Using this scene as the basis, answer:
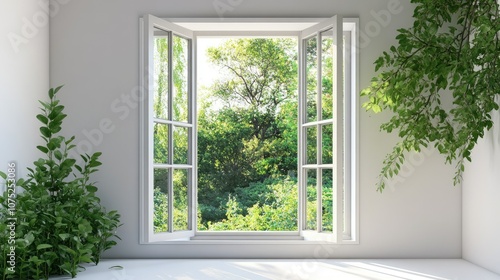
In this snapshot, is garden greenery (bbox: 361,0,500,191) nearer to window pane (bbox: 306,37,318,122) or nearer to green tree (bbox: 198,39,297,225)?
window pane (bbox: 306,37,318,122)

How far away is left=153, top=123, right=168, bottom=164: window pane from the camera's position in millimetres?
4711

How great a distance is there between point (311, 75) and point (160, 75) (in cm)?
121

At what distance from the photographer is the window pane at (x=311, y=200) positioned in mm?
4773

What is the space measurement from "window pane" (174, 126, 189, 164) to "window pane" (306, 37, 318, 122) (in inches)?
40.2

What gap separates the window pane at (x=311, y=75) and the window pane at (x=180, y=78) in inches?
39.4

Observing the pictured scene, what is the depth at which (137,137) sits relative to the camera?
15.5 feet

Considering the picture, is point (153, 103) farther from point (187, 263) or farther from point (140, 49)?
point (187, 263)

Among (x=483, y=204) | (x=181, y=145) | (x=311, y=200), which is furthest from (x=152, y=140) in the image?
(x=483, y=204)

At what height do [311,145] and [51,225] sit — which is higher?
[311,145]

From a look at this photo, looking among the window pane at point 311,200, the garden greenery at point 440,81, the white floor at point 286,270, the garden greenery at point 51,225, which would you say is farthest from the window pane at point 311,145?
the garden greenery at point 51,225

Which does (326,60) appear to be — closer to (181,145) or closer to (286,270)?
(181,145)

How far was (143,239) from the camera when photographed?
4633 mm

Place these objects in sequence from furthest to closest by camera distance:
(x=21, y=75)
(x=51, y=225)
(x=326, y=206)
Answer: (x=326, y=206)
(x=21, y=75)
(x=51, y=225)

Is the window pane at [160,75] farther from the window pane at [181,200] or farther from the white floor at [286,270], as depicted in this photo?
the white floor at [286,270]
